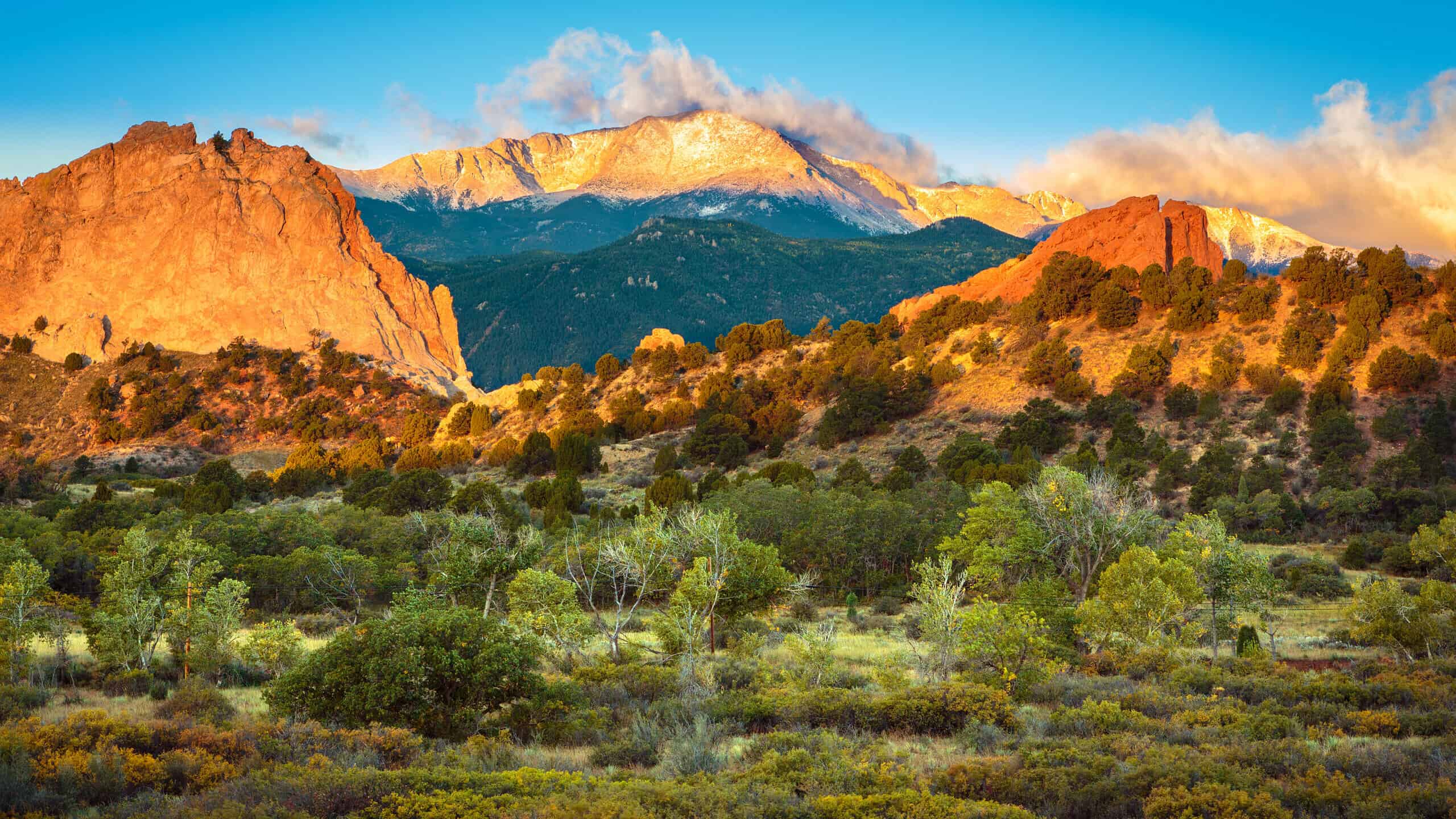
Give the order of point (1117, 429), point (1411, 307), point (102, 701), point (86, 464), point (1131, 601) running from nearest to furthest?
point (102, 701), point (1131, 601), point (1117, 429), point (1411, 307), point (86, 464)

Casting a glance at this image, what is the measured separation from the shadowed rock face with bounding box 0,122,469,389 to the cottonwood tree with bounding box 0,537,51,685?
237 ft

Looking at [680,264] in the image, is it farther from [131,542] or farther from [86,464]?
[131,542]

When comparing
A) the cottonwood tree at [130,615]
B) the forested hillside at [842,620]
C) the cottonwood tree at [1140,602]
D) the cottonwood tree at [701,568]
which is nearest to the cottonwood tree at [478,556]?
the forested hillside at [842,620]

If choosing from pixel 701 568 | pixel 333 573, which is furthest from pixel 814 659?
pixel 333 573

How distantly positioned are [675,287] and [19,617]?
14190 centimetres

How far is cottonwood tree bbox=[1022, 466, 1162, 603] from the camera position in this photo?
22.7 m

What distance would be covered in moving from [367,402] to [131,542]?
66.7 m

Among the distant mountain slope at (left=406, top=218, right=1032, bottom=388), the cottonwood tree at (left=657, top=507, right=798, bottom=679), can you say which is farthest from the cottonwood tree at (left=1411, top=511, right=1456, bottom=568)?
the distant mountain slope at (left=406, top=218, right=1032, bottom=388)

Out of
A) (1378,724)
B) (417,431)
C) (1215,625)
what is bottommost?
(1215,625)

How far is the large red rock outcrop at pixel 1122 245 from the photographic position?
71.9 metres

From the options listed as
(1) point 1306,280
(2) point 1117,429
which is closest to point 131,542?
(2) point 1117,429

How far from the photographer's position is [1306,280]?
59844 millimetres

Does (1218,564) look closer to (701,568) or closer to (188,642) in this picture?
(701,568)

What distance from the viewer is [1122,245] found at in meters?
73.2
